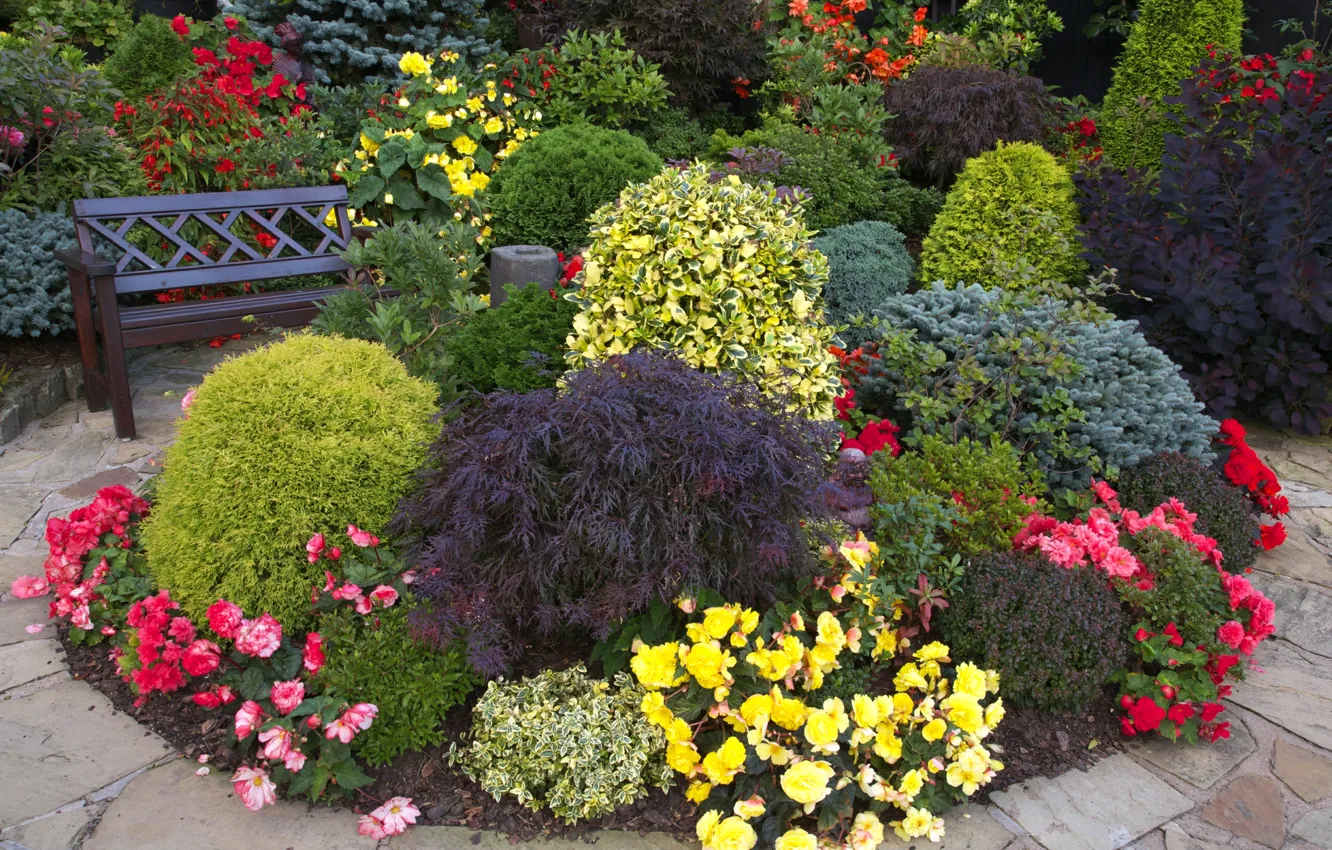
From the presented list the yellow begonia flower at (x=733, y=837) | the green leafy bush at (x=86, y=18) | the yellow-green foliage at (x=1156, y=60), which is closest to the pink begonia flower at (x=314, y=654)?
the yellow begonia flower at (x=733, y=837)

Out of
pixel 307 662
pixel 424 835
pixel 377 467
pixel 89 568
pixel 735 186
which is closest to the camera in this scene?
pixel 424 835

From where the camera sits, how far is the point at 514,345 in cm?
343

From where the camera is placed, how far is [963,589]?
2.71 m

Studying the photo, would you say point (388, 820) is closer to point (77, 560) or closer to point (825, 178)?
point (77, 560)

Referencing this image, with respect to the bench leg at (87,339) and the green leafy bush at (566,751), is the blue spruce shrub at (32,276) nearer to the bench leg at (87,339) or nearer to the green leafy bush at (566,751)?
the bench leg at (87,339)

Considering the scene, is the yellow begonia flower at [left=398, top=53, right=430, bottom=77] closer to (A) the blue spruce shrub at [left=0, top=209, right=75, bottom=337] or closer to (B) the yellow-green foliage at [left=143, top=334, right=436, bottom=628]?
(A) the blue spruce shrub at [left=0, top=209, right=75, bottom=337]

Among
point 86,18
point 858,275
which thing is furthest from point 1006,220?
point 86,18

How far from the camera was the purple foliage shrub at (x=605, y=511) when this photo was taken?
2.29m

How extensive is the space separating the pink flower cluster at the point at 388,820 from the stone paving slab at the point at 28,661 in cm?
116

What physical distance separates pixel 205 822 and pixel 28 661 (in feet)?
3.16

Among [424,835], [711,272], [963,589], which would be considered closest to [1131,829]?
[963,589]

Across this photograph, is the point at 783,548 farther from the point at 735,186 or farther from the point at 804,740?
the point at 735,186

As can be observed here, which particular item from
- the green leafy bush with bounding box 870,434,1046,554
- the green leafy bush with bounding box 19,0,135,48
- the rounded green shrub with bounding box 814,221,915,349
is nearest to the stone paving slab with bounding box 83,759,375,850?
the green leafy bush with bounding box 870,434,1046,554

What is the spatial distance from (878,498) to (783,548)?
817mm
